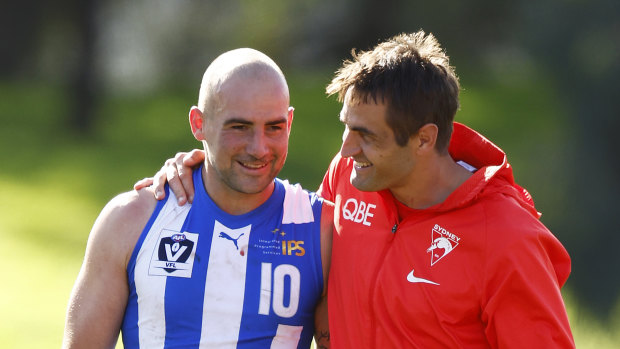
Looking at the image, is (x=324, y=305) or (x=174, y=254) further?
(x=324, y=305)

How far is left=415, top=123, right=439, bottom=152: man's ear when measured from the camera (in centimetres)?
312

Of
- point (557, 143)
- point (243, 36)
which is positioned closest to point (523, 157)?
point (557, 143)

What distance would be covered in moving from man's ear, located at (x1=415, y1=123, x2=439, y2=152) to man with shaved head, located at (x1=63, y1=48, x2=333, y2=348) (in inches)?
19.7

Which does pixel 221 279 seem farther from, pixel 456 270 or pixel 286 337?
pixel 456 270

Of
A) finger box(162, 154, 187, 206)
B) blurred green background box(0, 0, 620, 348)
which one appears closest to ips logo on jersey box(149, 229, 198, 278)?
finger box(162, 154, 187, 206)

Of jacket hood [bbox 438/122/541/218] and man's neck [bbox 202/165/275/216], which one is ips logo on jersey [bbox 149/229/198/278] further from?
jacket hood [bbox 438/122/541/218]

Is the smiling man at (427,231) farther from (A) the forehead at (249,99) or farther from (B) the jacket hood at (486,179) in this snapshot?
(A) the forehead at (249,99)

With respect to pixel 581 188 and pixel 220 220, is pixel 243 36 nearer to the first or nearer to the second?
pixel 581 188

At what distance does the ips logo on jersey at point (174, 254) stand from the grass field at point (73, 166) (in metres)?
4.11

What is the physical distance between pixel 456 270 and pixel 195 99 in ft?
41.0

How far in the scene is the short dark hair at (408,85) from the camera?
3082mm

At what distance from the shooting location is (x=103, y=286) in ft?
10.3

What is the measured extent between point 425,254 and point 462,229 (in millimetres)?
164

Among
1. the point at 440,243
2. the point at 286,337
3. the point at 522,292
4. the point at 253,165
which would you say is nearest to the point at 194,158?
the point at 253,165
